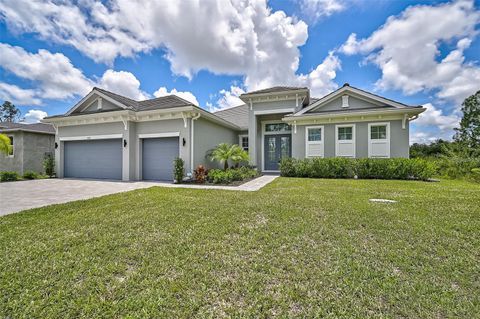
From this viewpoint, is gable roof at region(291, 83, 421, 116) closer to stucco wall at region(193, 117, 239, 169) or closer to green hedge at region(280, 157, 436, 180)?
green hedge at region(280, 157, 436, 180)

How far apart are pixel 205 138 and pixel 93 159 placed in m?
7.13

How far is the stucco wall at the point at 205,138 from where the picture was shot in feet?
36.3

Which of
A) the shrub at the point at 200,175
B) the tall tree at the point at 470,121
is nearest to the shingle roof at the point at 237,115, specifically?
the shrub at the point at 200,175

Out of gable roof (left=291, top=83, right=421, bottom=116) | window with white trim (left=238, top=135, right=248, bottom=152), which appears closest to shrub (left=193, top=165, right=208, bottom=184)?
gable roof (left=291, top=83, right=421, bottom=116)

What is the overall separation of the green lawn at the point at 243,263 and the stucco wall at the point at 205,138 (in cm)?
645

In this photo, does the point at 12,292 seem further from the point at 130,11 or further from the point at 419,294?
the point at 130,11

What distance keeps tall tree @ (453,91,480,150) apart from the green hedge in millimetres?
18322

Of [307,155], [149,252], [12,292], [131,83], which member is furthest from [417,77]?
[131,83]

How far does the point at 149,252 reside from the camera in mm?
2992

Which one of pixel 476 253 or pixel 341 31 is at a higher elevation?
pixel 341 31

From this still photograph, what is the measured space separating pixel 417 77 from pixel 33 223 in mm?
21392

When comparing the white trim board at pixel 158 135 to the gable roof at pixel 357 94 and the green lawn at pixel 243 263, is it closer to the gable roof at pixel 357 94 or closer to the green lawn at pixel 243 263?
the green lawn at pixel 243 263

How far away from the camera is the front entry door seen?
1473cm

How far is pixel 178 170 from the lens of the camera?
10289 mm
